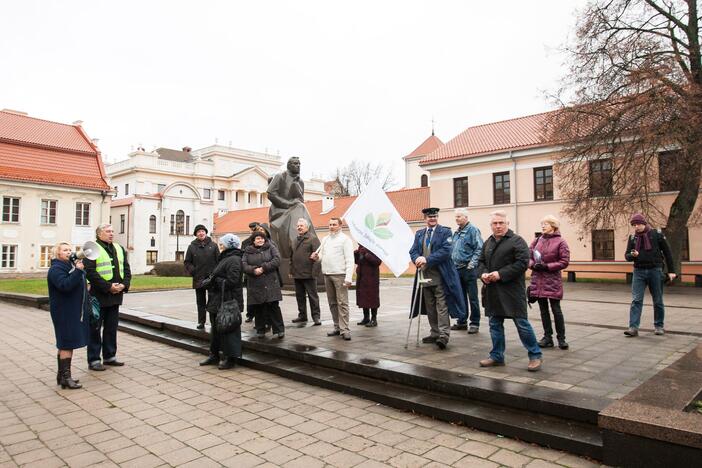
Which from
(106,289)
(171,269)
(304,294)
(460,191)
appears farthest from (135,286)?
(460,191)

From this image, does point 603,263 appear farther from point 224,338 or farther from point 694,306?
point 224,338

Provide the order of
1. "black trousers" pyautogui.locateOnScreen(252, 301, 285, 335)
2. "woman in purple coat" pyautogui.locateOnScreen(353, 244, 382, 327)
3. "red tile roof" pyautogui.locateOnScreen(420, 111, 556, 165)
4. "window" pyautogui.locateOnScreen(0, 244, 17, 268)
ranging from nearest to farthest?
"black trousers" pyautogui.locateOnScreen(252, 301, 285, 335), "woman in purple coat" pyautogui.locateOnScreen(353, 244, 382, 327), "red tile roof" pyautogui.locateOnScreen(420, 111, 556, 165), "window" pyautogui.locateOnScreen(0, 244, 17, 268)

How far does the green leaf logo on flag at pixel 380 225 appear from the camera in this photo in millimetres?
6464

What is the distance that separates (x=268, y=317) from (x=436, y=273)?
271cm

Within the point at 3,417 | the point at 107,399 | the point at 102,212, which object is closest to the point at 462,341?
the point at 107,399

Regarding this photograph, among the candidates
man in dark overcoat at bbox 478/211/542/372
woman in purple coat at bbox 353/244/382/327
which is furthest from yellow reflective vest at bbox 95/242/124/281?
man in dark overcoat at bbox 478/211/542/372

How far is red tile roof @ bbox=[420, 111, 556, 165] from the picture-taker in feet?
99.5

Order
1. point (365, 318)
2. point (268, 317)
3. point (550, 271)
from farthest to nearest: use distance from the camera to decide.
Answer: point (365, 318)
point (268, 317)
point (550, 271)

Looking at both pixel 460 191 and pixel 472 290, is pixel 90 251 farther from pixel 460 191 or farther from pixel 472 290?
pixel 460 191

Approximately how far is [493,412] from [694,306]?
10651mm

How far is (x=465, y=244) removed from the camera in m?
7.69

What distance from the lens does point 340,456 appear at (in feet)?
11.7

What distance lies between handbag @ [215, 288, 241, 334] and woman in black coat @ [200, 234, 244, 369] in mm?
109

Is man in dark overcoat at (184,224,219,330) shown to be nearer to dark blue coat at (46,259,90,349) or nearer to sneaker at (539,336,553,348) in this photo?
dark blue coat at (46,259,90,349)
